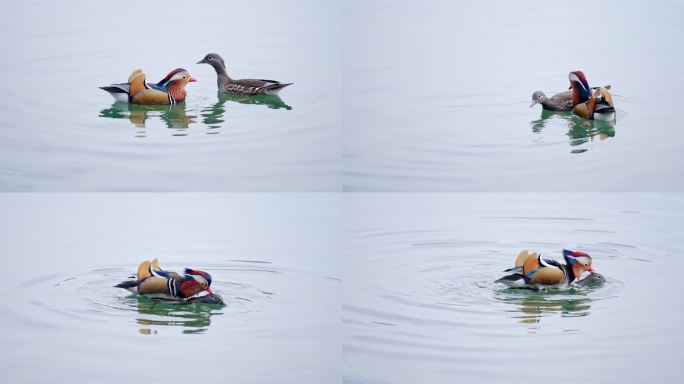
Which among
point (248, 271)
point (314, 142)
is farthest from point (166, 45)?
point (248, 271)

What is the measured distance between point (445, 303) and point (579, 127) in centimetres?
105

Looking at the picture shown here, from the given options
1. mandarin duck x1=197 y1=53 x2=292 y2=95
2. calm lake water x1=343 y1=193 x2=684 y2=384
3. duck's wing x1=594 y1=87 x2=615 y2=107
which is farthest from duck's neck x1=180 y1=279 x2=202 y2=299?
duck's wing x1=594 y1=87 x2=615 y2=107

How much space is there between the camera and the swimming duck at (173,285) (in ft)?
9.50

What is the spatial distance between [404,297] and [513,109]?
107cm

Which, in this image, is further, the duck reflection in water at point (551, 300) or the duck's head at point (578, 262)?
the duck's head at point (578, 262)

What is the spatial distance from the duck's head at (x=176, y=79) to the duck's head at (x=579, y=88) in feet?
4.43

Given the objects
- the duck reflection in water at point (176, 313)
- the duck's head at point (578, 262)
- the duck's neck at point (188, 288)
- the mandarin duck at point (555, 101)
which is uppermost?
the mandarin duck at point (555, 101)

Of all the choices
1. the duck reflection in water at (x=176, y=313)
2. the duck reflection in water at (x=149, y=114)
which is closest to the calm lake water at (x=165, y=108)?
the duck reflection in water at (x=149, y=114)

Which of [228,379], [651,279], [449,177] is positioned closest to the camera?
[228,379]

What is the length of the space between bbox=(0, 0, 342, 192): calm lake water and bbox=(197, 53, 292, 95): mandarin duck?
1.3 inches

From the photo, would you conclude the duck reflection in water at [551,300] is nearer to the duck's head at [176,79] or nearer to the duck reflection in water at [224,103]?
the duck reflection in water at [224,103]

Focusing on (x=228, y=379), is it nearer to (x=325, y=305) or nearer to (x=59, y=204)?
(x=325, y=305)

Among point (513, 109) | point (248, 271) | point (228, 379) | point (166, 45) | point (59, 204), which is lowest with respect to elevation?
point (228, 379)

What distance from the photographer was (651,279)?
10.1 ft
